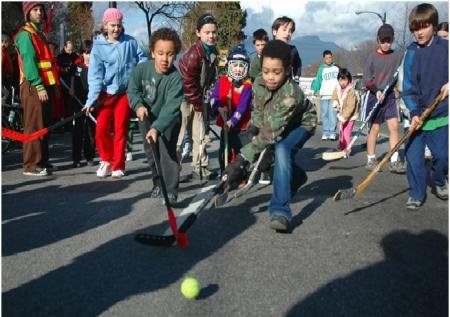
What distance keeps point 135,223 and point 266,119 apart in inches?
56.5

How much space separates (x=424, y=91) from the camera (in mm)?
4742

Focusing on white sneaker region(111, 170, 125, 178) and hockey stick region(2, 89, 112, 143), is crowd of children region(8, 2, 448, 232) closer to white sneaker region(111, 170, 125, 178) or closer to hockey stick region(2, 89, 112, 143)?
Result: white sneaker region(111, 170, 125, 178)

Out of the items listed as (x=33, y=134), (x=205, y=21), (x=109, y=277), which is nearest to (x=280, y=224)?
(x=109, y=277)

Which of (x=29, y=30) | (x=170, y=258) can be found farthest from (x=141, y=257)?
(x=29, y=30)

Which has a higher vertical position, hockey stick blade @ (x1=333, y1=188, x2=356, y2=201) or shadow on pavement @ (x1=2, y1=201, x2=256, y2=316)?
hockey stick blade @ (x1=333, y1=188, x2=356, y2=201)

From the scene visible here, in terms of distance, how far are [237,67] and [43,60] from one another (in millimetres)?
2483

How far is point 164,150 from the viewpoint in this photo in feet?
16.8

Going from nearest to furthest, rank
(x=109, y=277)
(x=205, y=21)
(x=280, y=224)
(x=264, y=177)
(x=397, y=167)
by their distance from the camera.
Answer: (x=109, y=277) → (x=280, y=224) → (x=205, y=21) → (x=264, y=177) → (x=397, y=167)

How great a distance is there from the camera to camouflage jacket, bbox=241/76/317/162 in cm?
410

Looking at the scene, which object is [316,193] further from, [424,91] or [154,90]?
[154,90]

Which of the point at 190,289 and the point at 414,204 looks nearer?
the point at 190,289

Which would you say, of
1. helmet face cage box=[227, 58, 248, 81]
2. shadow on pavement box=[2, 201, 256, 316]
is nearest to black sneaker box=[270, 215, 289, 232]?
shadow on pavement box=[2, 201, 256, 316]

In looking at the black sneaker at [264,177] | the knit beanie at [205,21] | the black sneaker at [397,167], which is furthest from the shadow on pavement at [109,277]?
the black sneaker at [397,167]

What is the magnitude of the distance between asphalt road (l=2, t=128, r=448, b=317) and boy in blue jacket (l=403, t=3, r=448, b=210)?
368 mm
